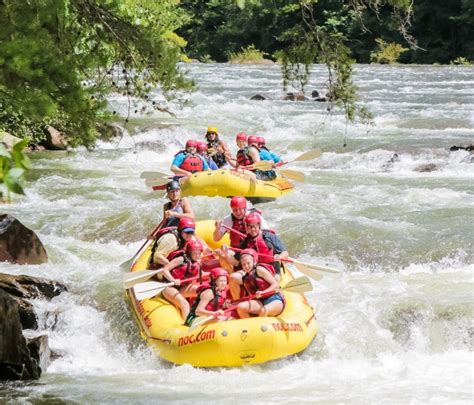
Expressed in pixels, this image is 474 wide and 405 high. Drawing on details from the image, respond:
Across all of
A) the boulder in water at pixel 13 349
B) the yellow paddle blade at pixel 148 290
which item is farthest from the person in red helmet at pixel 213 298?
the boulder in water at pixel 13 349

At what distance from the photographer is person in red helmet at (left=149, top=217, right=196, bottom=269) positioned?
714 centimetres

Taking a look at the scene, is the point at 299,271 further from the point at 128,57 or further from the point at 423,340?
the point at 128,57

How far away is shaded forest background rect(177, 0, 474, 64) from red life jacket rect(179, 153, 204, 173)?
24.4 meters

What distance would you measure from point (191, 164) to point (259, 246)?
173 inches

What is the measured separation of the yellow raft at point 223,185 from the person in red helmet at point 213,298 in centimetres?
463

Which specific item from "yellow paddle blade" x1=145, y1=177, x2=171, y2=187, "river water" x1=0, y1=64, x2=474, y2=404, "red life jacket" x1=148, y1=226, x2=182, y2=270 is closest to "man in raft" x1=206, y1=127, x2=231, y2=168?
"river water" x1=0, y1=64, x2=474, y2=404

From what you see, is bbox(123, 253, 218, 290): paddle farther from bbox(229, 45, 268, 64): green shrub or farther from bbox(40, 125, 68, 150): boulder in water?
bbox(229, 45, 268, 64): green shrub

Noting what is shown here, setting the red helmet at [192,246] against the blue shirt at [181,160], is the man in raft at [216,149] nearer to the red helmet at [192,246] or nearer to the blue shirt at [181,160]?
the blue shirt at [181,160]

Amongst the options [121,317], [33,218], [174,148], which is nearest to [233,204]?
[121,317]

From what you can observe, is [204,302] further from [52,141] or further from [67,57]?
[52,141]

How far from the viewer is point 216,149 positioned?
1216cm

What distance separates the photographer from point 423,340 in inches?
263

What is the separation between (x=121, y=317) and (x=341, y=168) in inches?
307

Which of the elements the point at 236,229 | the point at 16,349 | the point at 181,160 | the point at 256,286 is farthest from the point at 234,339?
the point at 181,160
